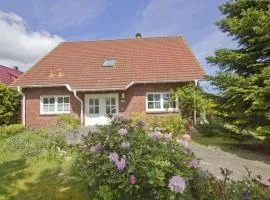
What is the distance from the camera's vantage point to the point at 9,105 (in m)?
21.5

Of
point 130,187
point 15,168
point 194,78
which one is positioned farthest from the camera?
point 194,78

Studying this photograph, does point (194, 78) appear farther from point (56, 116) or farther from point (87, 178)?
point (87, 178)

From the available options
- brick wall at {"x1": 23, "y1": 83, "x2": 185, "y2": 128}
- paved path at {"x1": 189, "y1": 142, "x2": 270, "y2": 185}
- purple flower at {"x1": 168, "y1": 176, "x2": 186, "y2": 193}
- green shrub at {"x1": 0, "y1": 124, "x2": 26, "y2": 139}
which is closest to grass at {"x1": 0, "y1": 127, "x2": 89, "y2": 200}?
purple flower at {"x1": 168, "y1": 176, "x2": 186, "y2": 193}

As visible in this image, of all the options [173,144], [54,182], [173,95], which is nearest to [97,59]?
[173,95]

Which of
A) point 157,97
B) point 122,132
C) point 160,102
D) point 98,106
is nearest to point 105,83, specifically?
point 98,106

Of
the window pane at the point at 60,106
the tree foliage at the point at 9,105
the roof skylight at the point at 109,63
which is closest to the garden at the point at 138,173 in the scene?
the window pane at the point at 60,106

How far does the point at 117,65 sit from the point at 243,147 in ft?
37.7

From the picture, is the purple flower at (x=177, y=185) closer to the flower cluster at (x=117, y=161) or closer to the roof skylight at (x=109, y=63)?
the flower cluster at (x=117, y=161)

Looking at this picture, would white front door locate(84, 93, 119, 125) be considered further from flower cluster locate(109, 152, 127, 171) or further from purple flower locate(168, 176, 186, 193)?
purple flower locate(168, 176, 186, 193)

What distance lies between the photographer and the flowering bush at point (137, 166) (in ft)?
13.3

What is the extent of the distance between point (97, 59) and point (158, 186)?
19.7 m

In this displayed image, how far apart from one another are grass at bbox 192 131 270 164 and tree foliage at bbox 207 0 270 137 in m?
0.84

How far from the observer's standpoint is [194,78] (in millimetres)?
19281

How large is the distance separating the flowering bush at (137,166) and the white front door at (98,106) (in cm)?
1584
